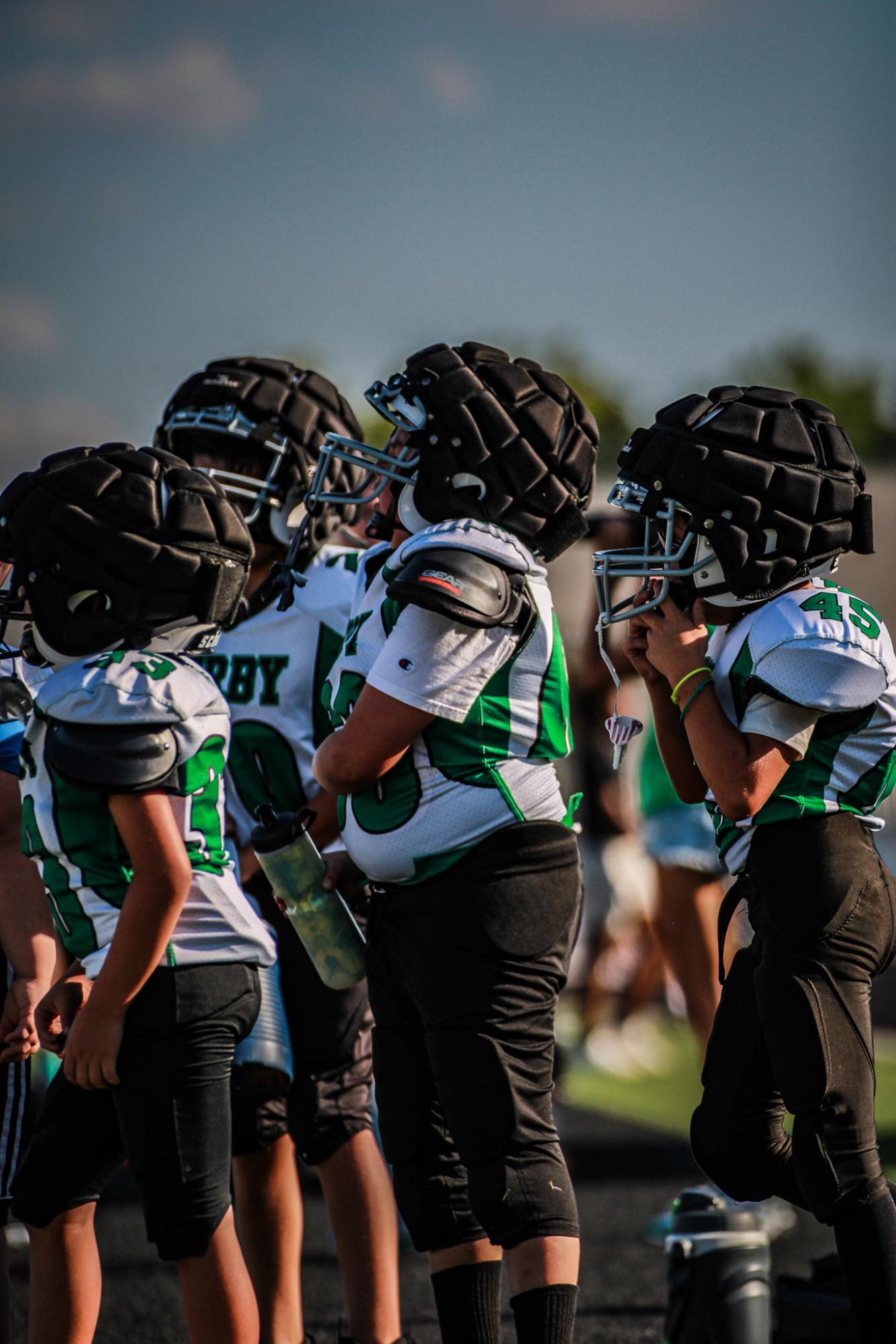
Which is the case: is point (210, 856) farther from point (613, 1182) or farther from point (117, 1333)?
point (613, 1182)

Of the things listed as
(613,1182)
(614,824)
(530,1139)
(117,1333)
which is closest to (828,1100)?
(530,1139)

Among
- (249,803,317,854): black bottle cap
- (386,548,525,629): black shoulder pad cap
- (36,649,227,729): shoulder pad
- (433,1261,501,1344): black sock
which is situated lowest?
(433,1261,501,1344): black sock

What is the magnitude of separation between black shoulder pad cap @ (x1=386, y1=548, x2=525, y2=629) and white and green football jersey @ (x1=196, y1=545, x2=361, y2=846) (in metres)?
0.78

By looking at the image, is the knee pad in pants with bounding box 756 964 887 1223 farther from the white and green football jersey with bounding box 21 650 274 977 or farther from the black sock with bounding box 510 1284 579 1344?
the white and green football jersey with bounding box 21 650 274 977

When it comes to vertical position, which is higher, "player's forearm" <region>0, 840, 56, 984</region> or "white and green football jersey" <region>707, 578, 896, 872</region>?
"white and green football jersey" <region>707, 578, 896, 872</region>

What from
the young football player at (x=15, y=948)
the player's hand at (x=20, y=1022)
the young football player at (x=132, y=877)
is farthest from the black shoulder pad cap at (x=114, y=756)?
the player's hand at (x=20, y=1022)

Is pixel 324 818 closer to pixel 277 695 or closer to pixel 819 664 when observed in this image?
pixel 277 695

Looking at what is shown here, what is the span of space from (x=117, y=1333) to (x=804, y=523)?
2594 mm

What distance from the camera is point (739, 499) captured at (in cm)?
249

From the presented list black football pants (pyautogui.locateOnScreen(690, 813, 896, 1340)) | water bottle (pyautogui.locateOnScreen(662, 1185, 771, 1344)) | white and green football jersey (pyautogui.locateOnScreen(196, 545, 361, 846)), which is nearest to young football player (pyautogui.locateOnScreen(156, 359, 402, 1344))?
white and green football jersey (pyautogui.locateOnScreen(196, 545, 361, 846))

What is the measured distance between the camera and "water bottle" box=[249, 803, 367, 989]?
2684 millimetres

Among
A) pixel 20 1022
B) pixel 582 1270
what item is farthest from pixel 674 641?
pixel 582 1270

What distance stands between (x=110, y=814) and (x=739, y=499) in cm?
121

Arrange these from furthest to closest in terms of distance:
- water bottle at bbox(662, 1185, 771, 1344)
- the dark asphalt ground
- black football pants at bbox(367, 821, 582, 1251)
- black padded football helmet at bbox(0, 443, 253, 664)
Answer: the dark asphalt ground
water bottle at bbox(662, 1185, 771, 1344)
black padded football helmet at bbox(0, 443, 253, 664)
black football pants at bbox(367, 821, 582, 1251)
